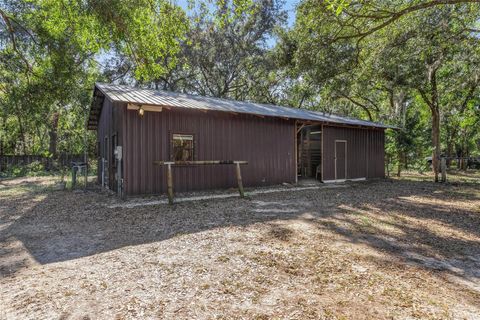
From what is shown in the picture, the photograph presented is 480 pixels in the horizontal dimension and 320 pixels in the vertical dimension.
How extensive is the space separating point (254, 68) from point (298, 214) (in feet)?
54.1

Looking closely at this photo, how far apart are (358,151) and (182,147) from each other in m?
8.37

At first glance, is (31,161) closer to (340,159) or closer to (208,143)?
(208,143)

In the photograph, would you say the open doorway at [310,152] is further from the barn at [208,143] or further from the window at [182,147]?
Answer: the window at [182,147]

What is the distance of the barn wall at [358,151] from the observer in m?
11.8

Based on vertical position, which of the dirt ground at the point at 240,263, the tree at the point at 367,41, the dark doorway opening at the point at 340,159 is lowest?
the dirt ground at the point at 240,263

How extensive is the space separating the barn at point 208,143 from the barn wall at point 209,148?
1.1 inches

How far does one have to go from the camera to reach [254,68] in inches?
800

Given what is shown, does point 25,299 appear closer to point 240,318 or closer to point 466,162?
point 240,318

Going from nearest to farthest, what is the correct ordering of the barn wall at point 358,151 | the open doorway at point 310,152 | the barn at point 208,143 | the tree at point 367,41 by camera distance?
the tree at point 367,41
the barn at point 208,143
the barn wall at point 358,151
the open doorway at point 310,152

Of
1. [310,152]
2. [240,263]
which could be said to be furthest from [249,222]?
[310,152]

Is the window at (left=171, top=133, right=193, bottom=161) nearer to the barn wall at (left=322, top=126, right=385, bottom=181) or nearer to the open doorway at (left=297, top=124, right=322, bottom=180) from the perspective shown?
the open doorway at (left=297, top=124, right=322, bottom=180)

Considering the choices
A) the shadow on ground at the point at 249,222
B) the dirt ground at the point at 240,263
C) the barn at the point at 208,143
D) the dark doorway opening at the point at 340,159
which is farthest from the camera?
the dark doorway opening at the point at 340,159

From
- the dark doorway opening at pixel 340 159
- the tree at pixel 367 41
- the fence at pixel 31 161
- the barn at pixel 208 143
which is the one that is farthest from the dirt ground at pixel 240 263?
the fence at pixel 31 161

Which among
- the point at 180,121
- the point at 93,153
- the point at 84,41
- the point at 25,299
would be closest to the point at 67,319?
the point at 25,299
